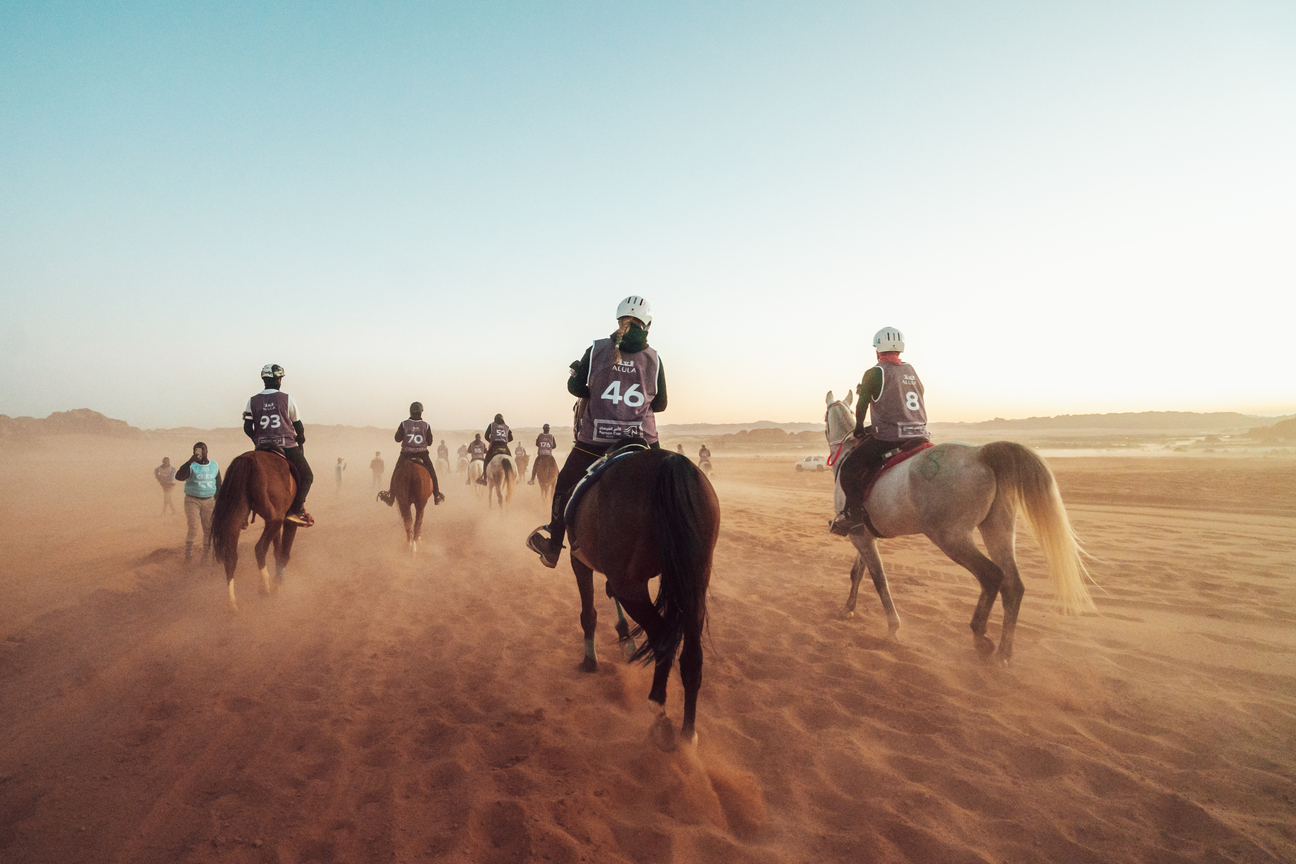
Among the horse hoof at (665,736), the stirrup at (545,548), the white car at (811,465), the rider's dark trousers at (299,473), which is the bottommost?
the white car at (811,465)

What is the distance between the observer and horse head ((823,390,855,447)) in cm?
697

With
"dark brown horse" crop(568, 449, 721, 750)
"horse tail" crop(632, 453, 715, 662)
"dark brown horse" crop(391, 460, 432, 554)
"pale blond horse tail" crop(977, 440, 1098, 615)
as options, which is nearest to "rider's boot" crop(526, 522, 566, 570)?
"dark brown horse" crop(568, 449, 721, 750)

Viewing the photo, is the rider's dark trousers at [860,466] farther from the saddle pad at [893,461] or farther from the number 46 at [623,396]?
the number 46 at [623,396]

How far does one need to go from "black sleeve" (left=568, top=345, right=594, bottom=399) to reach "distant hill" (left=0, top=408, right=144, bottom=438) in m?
84.8

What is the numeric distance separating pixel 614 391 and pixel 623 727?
2604 mm

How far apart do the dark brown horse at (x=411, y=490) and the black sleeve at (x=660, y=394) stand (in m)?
7.09

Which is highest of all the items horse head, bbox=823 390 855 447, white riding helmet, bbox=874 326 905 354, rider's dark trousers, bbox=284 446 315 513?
white riding helmet, bbox=874 326 905 354

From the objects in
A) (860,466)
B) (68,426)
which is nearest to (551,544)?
(860,466)

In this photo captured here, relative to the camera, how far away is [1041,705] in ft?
13.7

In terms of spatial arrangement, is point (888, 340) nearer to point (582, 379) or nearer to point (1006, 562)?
point (1006, 562)

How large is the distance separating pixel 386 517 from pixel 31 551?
7.02m

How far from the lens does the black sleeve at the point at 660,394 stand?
4770 millimetres

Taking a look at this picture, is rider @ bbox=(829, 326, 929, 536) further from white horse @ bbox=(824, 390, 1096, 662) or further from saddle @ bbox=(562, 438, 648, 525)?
saddle @ bbox=(562, 438, 648, 525)

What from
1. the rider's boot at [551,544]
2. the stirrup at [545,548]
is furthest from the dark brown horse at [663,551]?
the stirrup at [545,548]
